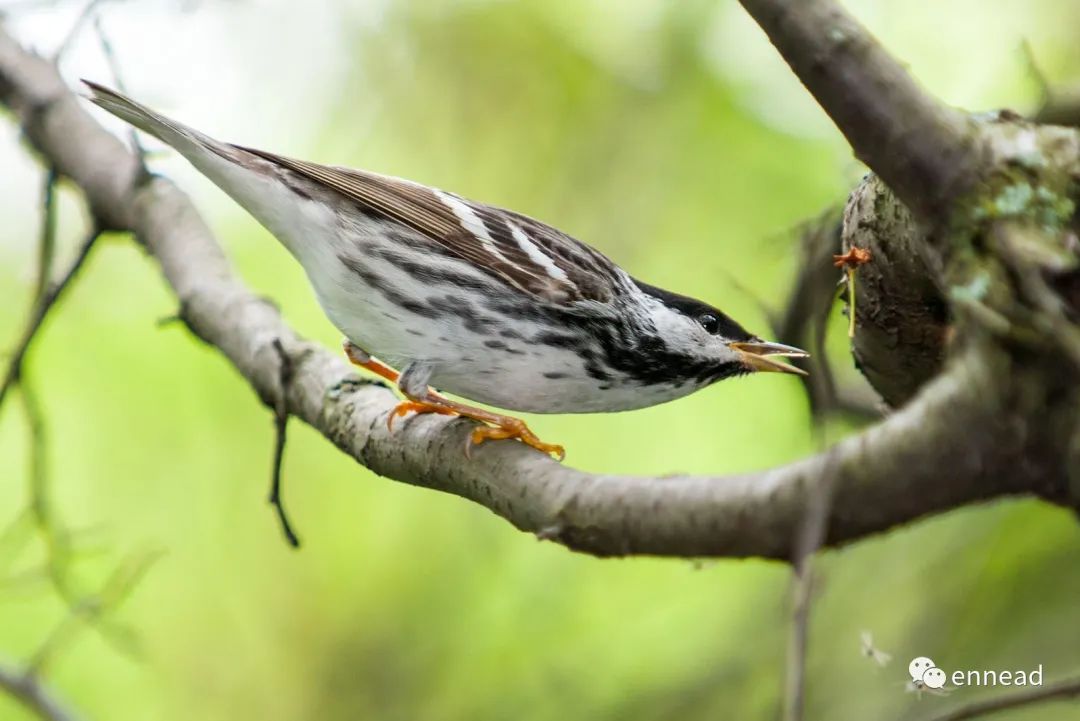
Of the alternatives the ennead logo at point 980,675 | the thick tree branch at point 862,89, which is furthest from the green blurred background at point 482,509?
the thick tree branch at point 862,89

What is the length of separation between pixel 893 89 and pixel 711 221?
4930 millimetres

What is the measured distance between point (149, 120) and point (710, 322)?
7.12ft

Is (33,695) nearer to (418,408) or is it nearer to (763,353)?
(418,408)

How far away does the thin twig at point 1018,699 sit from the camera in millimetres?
1935

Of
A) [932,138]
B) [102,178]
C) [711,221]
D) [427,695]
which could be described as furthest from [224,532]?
[932,138]

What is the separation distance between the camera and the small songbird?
3.88 meters

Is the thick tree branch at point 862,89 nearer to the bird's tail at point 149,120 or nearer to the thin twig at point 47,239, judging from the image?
the bird's tail at point 149,120

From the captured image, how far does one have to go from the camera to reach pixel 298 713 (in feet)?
21.7

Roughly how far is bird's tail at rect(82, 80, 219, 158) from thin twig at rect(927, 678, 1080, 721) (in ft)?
9.98

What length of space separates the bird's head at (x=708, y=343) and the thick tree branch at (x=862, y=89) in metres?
2.02

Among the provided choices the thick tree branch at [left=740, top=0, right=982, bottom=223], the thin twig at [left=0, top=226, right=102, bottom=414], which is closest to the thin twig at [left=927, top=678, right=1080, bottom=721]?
the thick tree branch at [left=740, top=0, right=982, bottom=223]

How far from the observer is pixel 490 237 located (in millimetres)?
4328

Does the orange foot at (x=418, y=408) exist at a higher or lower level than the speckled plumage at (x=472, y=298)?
lower

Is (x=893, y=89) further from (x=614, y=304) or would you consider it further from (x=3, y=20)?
(x=3, y=20)
